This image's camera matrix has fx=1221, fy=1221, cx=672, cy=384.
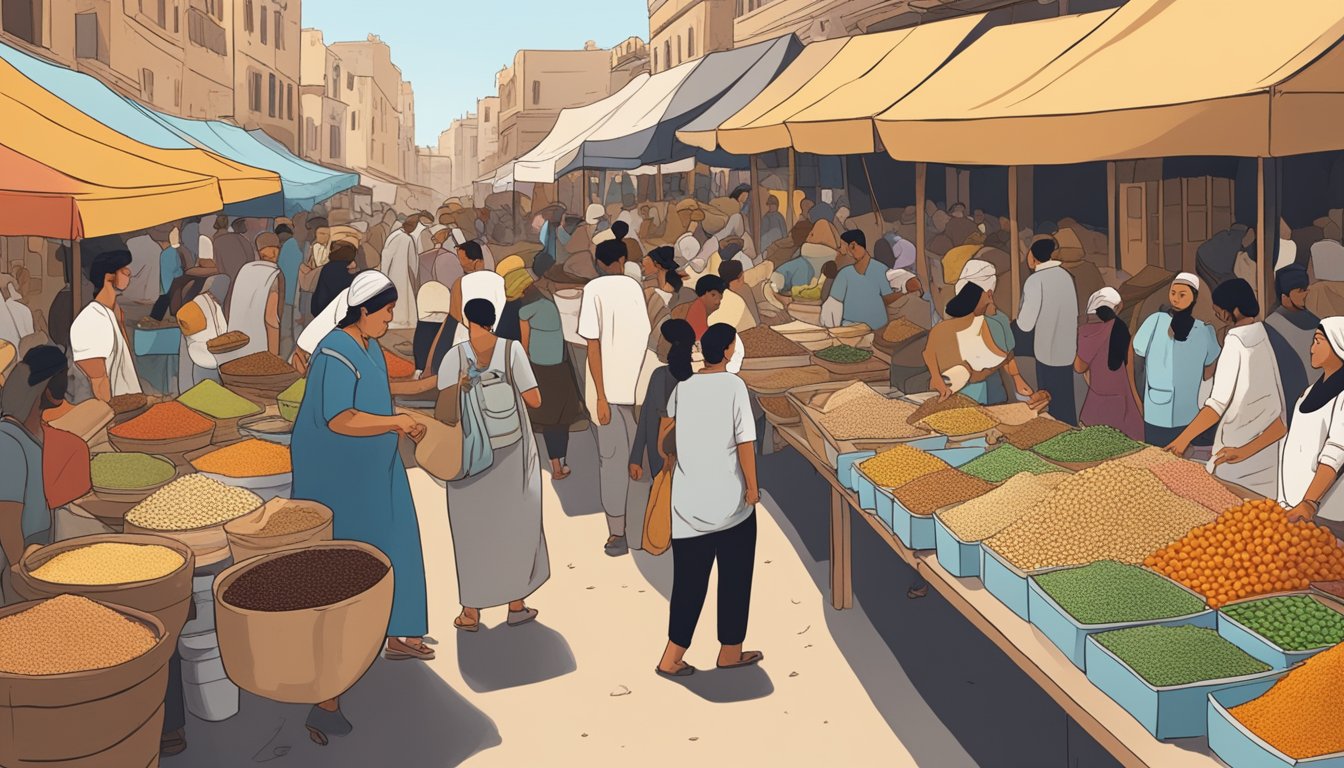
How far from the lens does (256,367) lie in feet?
29.8

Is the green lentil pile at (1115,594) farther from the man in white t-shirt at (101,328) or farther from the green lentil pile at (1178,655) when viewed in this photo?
the man in white t-shirt at (101,328)

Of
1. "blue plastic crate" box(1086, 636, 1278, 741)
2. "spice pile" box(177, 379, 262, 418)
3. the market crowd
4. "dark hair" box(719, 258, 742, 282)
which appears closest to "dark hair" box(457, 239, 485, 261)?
the market crowd

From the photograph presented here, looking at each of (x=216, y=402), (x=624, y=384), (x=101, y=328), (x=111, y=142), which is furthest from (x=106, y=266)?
(x=624, y=384)

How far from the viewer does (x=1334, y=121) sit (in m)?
4.84

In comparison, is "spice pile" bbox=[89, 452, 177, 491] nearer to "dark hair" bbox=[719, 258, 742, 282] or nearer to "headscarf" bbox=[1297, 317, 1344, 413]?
"dark hair" bbox=[719, 258, 742, 282]

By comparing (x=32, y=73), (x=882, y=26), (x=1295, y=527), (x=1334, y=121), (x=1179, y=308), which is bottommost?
(x=1295, y=527)

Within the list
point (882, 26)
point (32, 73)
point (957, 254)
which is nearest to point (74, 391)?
point (32, 73)

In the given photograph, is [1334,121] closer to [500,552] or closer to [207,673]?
[500,552]

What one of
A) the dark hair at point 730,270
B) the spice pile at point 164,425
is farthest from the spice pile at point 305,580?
the dark hair at point 730,270

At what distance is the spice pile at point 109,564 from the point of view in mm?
4773

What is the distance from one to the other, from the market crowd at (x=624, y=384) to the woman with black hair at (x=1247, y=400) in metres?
0.01

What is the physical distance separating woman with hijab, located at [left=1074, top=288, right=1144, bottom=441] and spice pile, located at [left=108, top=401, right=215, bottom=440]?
5.60m

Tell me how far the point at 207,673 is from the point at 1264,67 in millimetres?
5320

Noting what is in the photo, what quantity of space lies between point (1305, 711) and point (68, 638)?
12.7 ft
